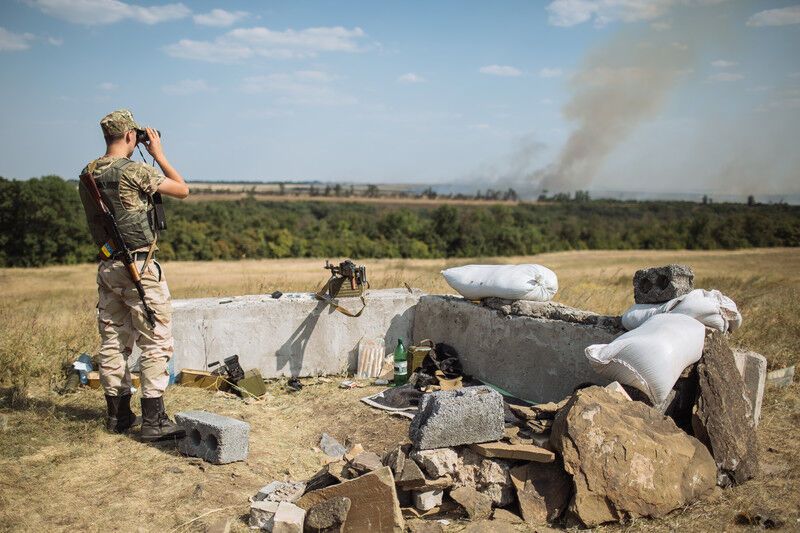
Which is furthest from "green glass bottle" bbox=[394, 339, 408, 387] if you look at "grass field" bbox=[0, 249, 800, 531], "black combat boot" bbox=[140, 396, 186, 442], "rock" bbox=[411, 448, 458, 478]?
"rock" bbox=[411, 448, 458, 478]

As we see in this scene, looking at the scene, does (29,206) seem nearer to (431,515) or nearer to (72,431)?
(72,431)

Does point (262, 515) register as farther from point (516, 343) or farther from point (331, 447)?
point (516, 343)

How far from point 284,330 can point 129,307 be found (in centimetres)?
249

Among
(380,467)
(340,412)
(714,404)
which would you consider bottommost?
(340,412)

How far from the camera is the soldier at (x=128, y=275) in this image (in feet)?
16.7

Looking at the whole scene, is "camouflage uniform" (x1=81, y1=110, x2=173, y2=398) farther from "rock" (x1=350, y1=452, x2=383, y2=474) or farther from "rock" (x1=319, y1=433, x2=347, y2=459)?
"rock" (x1=350, y1=452, x2=383, y2=474)

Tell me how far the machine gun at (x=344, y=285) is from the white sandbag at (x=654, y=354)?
3.45m

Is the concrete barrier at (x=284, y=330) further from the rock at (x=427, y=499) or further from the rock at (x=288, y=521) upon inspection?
the rock at (x=288, y=521)

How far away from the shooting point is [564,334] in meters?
5.96

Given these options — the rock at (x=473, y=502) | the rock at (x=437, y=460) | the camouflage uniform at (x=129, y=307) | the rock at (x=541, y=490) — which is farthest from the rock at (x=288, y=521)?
the camouflage uniform at (x=129, y=307)

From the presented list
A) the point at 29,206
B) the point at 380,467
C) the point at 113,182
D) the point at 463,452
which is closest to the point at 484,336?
the point at 463,452

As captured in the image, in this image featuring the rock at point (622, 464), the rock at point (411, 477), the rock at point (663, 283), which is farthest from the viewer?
the rock at point (663, 283)

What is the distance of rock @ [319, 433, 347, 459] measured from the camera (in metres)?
5.53

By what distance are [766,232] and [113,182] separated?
3848 centimetres
